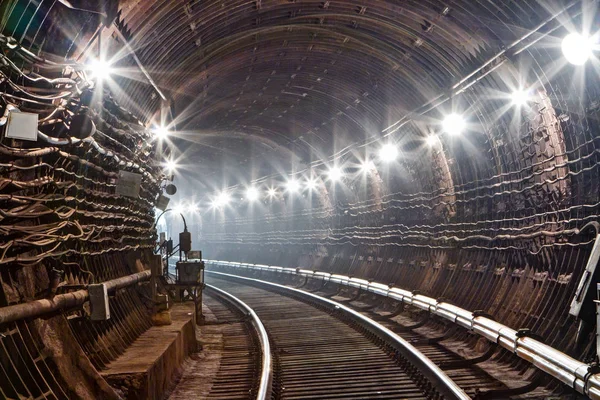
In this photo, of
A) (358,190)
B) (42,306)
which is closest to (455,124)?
(358,190)

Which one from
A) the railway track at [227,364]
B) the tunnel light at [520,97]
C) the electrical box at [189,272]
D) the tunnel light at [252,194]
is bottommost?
the railway track at [227,364]

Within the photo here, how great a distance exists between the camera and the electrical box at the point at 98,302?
7348mm

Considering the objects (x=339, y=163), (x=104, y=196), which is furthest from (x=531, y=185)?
(x=339, y=163)

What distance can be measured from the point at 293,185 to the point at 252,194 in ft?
21.6

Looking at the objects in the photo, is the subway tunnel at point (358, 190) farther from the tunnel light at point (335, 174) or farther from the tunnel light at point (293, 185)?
A: the tunnel light at point (293, 185)

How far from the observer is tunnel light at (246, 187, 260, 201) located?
112ft

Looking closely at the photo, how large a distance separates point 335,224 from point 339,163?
9.22ft

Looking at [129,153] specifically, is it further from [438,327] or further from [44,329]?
[438,327]

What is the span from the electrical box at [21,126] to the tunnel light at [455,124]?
352 inches

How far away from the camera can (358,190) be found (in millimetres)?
21062

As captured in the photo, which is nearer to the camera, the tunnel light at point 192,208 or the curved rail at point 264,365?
the curved rail at point 264,365

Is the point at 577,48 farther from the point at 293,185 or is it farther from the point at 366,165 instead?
the point at 293,185

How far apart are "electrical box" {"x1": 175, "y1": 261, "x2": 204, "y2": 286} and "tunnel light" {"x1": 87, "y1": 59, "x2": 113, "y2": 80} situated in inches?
274

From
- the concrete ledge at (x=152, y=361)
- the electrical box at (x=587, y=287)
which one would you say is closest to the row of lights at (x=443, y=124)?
the electrical box at (x=587, y=287)
